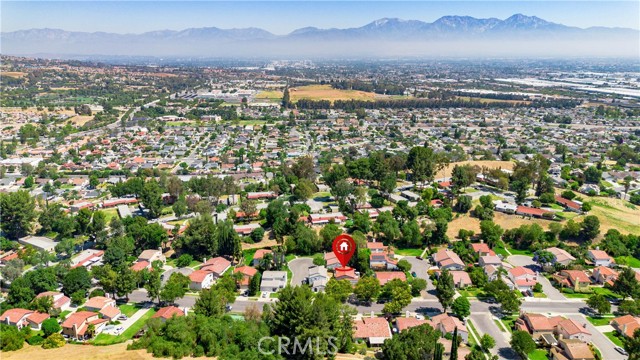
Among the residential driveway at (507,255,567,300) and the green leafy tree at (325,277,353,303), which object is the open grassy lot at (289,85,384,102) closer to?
the residential driveway at (507,255,567,300)

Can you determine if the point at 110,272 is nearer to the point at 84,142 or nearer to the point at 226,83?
the point at 84,142

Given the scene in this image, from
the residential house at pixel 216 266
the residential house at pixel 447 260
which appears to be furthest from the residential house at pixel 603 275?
the residential house at pixel 216 266

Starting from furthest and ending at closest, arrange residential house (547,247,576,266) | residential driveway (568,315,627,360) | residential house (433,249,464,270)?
residential house (547,247,576,266) → residential house (433,249,464,270) → residential driveway (568,315,627,360)

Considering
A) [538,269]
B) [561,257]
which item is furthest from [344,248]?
[561,257]

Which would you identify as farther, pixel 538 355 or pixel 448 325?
pixel 448 325

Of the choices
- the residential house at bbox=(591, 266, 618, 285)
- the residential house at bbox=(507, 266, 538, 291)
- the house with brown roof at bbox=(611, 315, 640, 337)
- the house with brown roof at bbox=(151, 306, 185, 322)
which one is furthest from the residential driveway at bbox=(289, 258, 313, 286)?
the residential house at bbox=(591, 266, 618, 285)

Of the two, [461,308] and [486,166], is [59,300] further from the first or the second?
[486,166]
